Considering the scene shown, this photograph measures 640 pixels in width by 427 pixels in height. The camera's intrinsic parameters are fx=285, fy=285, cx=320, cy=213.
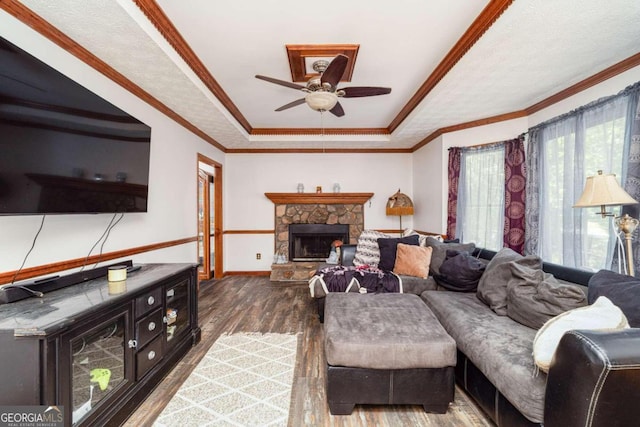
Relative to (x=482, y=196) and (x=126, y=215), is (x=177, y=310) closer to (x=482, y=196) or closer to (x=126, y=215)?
(x=126, y=215)

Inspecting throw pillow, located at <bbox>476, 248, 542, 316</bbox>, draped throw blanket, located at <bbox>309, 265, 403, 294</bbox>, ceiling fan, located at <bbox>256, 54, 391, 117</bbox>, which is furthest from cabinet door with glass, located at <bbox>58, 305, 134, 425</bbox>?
throw pillow, located at <bbox>476, 248, 542, 316</bbox>

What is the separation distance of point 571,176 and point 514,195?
2.41 ft

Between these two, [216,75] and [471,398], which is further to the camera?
[216,75]

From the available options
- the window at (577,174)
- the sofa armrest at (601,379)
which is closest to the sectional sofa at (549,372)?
the sofa armrest at (601,379)

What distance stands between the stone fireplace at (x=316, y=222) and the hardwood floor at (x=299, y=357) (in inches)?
39.4

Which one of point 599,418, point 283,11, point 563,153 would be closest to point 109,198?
point 283,11

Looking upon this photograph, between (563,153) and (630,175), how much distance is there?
33.2 inches

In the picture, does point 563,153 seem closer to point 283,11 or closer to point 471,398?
point 471,398

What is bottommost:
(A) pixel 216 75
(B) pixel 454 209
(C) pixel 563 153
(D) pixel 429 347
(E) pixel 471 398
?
(E) pixel 471 398

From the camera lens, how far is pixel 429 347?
5.60 feet

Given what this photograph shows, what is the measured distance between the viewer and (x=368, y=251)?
150 inches

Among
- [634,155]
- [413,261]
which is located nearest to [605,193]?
[634,155]

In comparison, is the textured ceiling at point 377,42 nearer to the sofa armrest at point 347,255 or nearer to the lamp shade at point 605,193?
the lamp shade at point 605,193

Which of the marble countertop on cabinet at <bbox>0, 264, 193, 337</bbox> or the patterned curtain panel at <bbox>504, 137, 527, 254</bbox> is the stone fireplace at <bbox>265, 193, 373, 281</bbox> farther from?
the marble countertop on cabinet at <bbox>0, 264, 193, 337</bbox>
